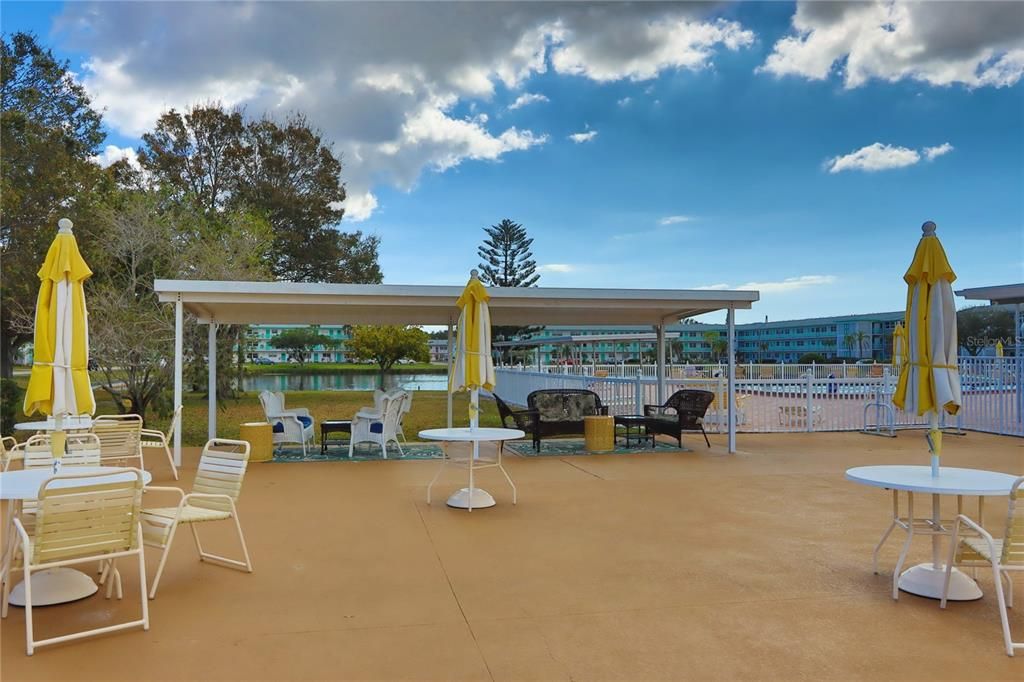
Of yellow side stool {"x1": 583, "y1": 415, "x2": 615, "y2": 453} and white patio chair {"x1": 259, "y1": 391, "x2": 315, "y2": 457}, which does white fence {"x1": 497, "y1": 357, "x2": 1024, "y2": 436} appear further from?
white patio chair {"x1": 259, "y1": 391, "x2": 315, "y2": 457}

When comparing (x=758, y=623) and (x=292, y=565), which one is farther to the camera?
(x=292, y=565)

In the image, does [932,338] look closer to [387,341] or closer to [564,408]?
→ [564,408]

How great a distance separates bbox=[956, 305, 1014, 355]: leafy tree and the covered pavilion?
31.2 m

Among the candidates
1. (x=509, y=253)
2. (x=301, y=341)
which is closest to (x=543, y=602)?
(x=509, y=253)

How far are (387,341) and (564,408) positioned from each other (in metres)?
22.7

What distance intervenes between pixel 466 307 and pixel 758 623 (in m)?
4.67

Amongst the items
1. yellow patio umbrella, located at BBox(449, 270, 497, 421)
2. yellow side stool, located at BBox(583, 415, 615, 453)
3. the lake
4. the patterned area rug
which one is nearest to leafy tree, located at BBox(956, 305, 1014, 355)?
the lake

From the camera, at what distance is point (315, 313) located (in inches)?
454

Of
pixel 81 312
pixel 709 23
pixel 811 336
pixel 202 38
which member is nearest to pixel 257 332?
pixel 202 38

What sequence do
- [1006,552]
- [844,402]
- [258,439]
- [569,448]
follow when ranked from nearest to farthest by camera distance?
1. [1006,552]
2. [258,439]
3. [569,448]
4. [844,402]

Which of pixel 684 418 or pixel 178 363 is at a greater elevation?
pixel 178 363

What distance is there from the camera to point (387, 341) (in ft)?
107

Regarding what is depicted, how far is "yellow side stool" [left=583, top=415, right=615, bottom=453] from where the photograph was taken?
33.4ft

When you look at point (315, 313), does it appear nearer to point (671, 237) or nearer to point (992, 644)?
point (992, 644)
